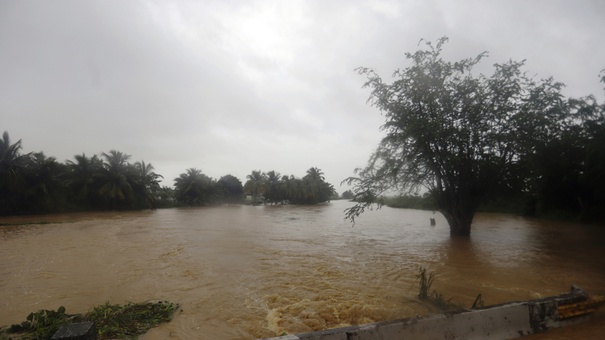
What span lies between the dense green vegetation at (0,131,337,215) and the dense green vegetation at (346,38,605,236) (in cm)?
3044

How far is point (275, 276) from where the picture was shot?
737cm

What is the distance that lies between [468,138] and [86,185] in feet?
121

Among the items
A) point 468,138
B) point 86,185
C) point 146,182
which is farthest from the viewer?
point 146,182

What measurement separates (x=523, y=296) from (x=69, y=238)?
55.0 feet

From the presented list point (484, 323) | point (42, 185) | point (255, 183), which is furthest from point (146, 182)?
point (484, 323)

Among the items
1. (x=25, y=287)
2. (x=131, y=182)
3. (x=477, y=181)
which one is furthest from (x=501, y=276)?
(x=131, y=182)

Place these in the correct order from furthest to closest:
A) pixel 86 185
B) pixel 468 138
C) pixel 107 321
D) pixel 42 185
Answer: pixel 86 185
pixel 42 185
pixel 468 138
pixel 107 321

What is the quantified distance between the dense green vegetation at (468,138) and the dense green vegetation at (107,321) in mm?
10257

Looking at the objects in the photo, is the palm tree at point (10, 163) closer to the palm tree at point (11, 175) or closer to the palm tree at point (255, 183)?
the palm tree at point (11, 175)

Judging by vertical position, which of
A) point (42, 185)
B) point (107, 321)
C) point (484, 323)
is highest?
point (42, 185)

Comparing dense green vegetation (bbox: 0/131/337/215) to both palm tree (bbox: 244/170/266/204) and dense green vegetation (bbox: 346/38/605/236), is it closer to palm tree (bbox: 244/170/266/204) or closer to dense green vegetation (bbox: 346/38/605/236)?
palm tree (bbox: 244/170/266/204)

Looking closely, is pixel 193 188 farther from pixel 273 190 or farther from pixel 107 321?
pixel 107 321

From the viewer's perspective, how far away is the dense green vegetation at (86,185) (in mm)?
26484

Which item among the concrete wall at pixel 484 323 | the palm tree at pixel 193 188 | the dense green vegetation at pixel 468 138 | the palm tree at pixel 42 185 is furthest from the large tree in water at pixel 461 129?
the palm tree at pixel 193 188
